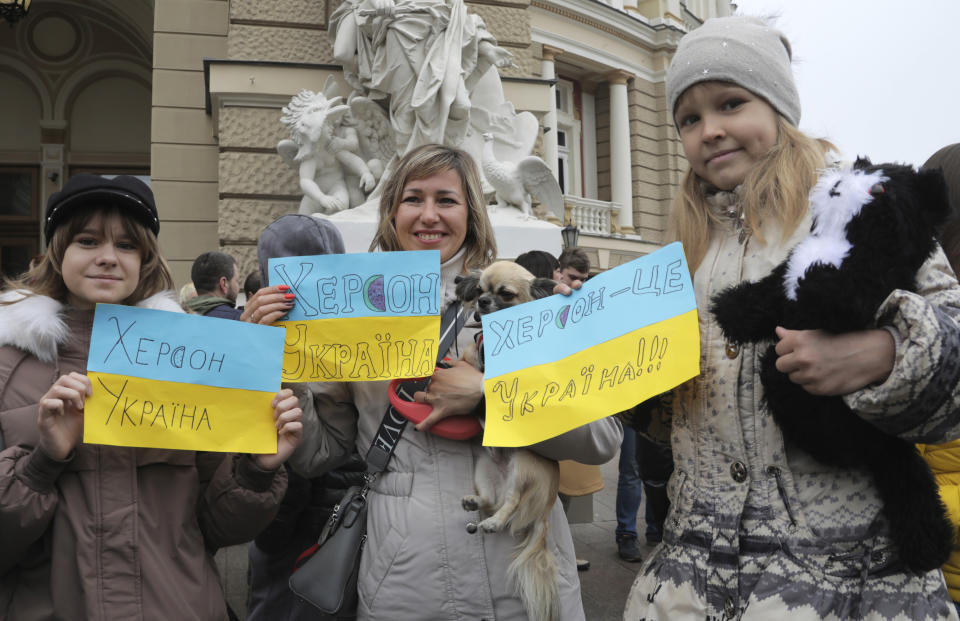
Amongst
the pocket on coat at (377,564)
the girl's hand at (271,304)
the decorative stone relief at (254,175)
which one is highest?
the decorative stone relief at (254,175)

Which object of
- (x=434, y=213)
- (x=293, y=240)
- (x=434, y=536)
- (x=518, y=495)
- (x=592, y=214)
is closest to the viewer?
(x=434, y=536)

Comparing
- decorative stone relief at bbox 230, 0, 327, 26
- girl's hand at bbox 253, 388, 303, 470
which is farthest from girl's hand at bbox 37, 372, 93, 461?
decorative stone relief at bbox 230, 0, 327, 26

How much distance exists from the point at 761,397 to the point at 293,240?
169 centimetres

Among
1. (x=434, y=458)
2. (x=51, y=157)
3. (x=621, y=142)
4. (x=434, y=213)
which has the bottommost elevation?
(x=434, y=458)

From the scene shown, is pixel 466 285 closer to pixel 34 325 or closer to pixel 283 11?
pixel 34 325

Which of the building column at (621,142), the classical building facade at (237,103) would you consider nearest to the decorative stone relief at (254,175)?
the classical building facade at (237,103)

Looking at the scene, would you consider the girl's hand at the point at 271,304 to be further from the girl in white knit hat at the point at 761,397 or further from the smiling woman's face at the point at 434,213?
the girl in white knit hat at the point at 761,397

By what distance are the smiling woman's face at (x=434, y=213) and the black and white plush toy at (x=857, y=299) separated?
0.95m

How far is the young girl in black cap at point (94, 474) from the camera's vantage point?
5.11ft

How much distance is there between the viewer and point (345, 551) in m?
1.73

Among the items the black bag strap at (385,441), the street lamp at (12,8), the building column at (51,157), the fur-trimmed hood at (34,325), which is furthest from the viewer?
the building column at (51,157)

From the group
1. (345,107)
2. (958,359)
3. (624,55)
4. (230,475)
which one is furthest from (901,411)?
(624,55)

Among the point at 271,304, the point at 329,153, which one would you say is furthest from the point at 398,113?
the point at 271,304

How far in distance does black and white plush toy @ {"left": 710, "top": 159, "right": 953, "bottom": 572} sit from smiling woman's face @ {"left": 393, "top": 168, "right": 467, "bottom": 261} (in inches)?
37.3
